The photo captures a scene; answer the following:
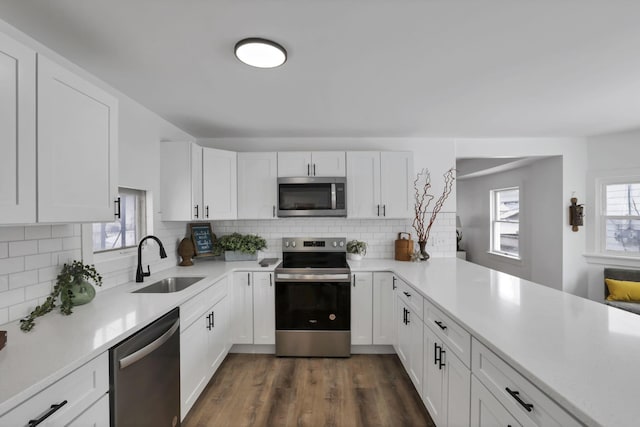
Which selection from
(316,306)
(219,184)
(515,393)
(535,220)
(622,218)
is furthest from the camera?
(535,220)

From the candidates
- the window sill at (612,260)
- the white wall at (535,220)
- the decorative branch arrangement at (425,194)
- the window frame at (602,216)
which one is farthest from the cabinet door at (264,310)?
the window frame at (602,216)

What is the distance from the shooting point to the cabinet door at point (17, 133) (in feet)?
3.32

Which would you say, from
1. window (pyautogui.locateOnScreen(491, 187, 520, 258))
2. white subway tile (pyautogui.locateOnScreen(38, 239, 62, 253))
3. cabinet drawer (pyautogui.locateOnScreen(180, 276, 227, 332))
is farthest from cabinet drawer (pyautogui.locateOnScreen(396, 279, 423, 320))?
window (pyautogui.locateOnScreen(491, 187, 520, 258))

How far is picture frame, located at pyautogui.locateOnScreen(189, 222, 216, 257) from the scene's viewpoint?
301 cm

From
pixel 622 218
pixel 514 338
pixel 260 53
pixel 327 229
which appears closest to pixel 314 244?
pixel 327 229

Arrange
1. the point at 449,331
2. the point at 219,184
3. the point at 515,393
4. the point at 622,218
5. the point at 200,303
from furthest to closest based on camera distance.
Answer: the point at 622,218, the point at 219,184, the point at 200,303, the point at 449,331, the point at 515,393

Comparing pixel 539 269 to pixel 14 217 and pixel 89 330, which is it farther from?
pixel 14 217

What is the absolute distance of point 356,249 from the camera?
10.3 feet

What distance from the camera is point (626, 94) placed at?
2139 millimetres

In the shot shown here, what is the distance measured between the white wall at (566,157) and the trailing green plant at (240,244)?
8.89 feet

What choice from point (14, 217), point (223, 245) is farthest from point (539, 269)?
point (14, 217)

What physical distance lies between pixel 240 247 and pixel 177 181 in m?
0.96

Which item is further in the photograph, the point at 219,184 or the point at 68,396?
the point at 219,184

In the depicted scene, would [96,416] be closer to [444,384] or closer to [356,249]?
[444,384]
